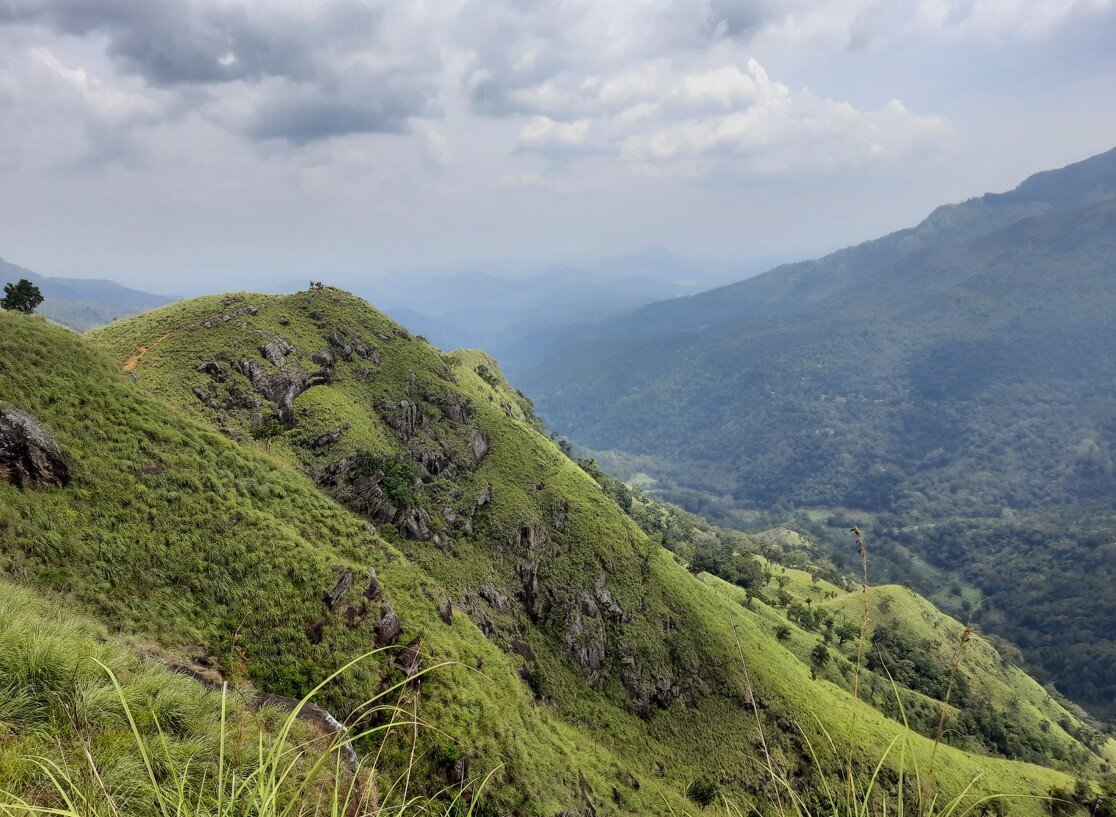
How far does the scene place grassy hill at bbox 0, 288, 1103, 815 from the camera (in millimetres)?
26922

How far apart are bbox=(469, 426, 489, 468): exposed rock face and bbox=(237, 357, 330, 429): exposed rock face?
19.8m

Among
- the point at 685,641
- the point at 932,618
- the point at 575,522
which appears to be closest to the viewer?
the point at 685,641

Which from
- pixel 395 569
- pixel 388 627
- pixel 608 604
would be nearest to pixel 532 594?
pixel 608 604

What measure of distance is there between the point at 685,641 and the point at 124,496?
166ft

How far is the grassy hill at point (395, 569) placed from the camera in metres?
26.9

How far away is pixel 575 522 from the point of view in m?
61.9

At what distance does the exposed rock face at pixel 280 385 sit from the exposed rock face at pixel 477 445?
64.9 ft

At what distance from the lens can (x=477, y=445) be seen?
6562 centimetres

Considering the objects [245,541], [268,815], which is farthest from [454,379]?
[268,815]

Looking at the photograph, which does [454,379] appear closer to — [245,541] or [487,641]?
[487,641]

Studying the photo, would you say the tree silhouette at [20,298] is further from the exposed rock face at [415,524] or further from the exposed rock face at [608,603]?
the exposed rock face at [608,603]

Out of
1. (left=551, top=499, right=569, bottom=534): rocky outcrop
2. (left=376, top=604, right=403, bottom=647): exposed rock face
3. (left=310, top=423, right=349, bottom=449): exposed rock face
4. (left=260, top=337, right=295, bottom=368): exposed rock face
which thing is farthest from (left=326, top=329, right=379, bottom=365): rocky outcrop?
(left=376, top=604, right=403, bottom=647): exposed rock face

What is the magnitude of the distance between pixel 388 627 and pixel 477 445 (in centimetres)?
3418

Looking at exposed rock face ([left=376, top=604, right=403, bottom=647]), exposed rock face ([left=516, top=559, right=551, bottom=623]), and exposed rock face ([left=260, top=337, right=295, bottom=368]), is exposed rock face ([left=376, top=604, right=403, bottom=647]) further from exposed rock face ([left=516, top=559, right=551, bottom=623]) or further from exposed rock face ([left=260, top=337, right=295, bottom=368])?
exposed rock face ([left=260, top=337, right=295, bottom=368])
